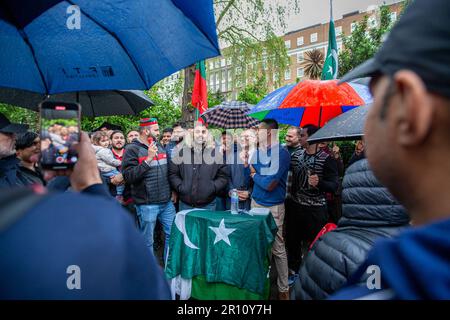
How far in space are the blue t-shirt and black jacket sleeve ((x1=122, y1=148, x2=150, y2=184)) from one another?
5.51ft

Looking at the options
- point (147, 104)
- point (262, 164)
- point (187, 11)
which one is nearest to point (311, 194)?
point (262, 164)

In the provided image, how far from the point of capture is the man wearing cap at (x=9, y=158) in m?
2.82

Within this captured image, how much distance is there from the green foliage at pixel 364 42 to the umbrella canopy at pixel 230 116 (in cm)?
1170

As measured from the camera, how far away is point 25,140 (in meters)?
3.29

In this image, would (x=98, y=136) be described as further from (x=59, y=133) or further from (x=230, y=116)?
(x=59, y=133)

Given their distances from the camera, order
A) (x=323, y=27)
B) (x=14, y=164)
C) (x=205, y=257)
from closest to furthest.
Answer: (x=14, y=164) < (x=205, y=257) < (x=323, y=27)

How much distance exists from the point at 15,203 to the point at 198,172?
4.37 metres

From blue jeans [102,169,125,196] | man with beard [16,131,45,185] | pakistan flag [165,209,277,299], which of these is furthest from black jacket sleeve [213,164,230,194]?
man with beard [16,131,45,185]

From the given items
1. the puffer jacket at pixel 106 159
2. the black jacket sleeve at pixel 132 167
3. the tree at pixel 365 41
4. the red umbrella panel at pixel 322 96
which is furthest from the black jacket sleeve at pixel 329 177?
the tree at pixel 365 41

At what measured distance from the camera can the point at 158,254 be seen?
231 inches

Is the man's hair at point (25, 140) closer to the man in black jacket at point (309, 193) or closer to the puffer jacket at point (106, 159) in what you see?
the puffer jacket at point (106, 159)

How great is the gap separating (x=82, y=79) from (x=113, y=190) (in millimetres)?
3502

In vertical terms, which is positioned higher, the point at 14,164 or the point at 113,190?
the point at 14,164
